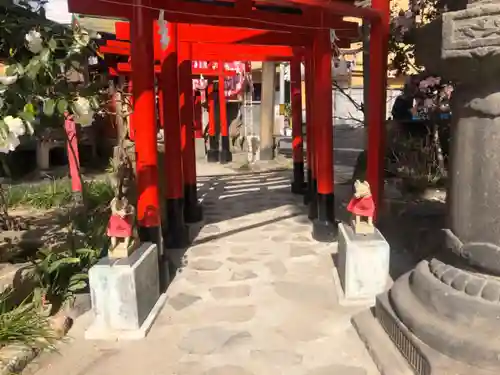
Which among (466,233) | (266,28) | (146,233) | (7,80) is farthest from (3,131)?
(266,28)

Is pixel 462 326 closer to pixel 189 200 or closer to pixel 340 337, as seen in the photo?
pixel 340 337

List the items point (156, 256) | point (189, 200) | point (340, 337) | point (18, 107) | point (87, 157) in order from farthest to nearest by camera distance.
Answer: point (87, 157) < point (189, 200) < point (156, 256) < point (340, 337) < point (18, 107)

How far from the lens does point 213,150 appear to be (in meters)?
15.8

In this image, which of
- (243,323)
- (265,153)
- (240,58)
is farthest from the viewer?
(265,153)

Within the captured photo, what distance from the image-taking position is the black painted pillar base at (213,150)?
15.6 metres

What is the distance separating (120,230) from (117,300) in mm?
564

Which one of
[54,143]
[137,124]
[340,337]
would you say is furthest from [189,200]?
[54,143]

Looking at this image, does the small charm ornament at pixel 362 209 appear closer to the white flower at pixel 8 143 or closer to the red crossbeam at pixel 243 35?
the white flower at pixel 8 143

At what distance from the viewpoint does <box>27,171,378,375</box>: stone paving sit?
11.5ft

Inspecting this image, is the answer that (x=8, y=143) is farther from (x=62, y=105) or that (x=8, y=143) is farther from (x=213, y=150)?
(x=213, y=150)

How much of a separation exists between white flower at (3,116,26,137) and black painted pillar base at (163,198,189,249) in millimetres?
3652

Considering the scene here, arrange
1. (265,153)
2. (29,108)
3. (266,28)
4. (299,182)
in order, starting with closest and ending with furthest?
(29,108), (266,28), (299,182), (265,153)

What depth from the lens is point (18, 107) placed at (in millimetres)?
3051

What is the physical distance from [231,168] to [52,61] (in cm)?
1077
